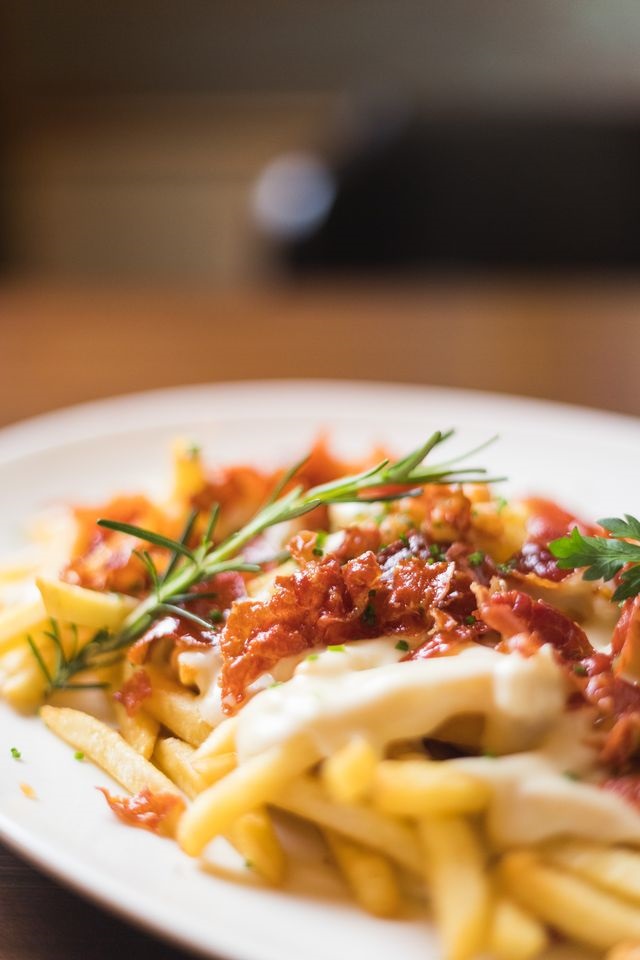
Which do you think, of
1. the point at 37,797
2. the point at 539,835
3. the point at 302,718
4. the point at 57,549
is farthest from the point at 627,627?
the point at 57,549

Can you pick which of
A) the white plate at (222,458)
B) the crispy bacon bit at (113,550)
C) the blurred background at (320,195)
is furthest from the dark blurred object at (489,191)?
the crispy bacon bit at (113,550)

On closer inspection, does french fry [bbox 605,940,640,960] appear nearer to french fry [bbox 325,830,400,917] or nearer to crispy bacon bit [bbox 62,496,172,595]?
french fry [bbox 325,830,400,917]

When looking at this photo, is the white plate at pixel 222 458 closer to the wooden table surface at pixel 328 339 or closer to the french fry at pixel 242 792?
the french fry at pixel 242 792

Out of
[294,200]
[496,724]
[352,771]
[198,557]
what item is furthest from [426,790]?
[294,200]

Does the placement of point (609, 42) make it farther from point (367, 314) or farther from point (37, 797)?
point (37, 797)

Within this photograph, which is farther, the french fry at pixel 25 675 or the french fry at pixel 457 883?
the french fry at pixel 25 675

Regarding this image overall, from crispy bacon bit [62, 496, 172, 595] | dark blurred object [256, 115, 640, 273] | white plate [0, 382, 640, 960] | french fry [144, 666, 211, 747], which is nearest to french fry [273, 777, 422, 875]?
white plate [0, 382, 640, 960]
